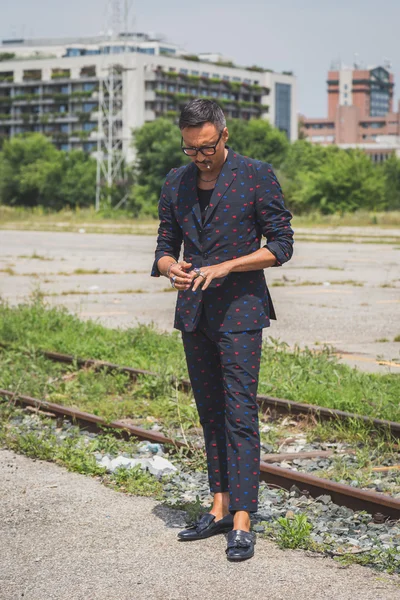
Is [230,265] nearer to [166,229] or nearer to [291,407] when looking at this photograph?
[166,229]

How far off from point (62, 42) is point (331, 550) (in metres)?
193

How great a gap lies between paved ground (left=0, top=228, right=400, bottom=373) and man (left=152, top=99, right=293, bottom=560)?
6437 millimetres

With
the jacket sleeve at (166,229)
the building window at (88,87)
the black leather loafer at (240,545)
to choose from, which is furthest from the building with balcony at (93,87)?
Answer: the black leather loafer at (240,545)

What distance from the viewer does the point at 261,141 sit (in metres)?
148

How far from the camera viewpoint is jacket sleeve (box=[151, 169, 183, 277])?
19.1 feet

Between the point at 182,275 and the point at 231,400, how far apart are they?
70 centimetres

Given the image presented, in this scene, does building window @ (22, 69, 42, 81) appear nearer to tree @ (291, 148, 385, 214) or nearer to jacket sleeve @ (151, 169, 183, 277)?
tree @ (291, 148, 385, 214)

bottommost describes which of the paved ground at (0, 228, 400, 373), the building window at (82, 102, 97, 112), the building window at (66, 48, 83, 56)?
the paved ground at (0, 228, 400, 373)

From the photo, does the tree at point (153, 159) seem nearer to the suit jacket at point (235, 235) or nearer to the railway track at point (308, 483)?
the railway track at point (308, 483)

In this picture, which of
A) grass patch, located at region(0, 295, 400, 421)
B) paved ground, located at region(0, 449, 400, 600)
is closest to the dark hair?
paved ground, located at region(0, 449, 400, 600)

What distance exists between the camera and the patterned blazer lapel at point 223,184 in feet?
18.3

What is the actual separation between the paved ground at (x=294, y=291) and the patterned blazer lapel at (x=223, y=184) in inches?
262

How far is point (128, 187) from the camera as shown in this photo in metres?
117

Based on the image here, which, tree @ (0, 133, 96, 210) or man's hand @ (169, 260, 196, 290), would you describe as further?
tree @ (0, 133, 96, 210)
